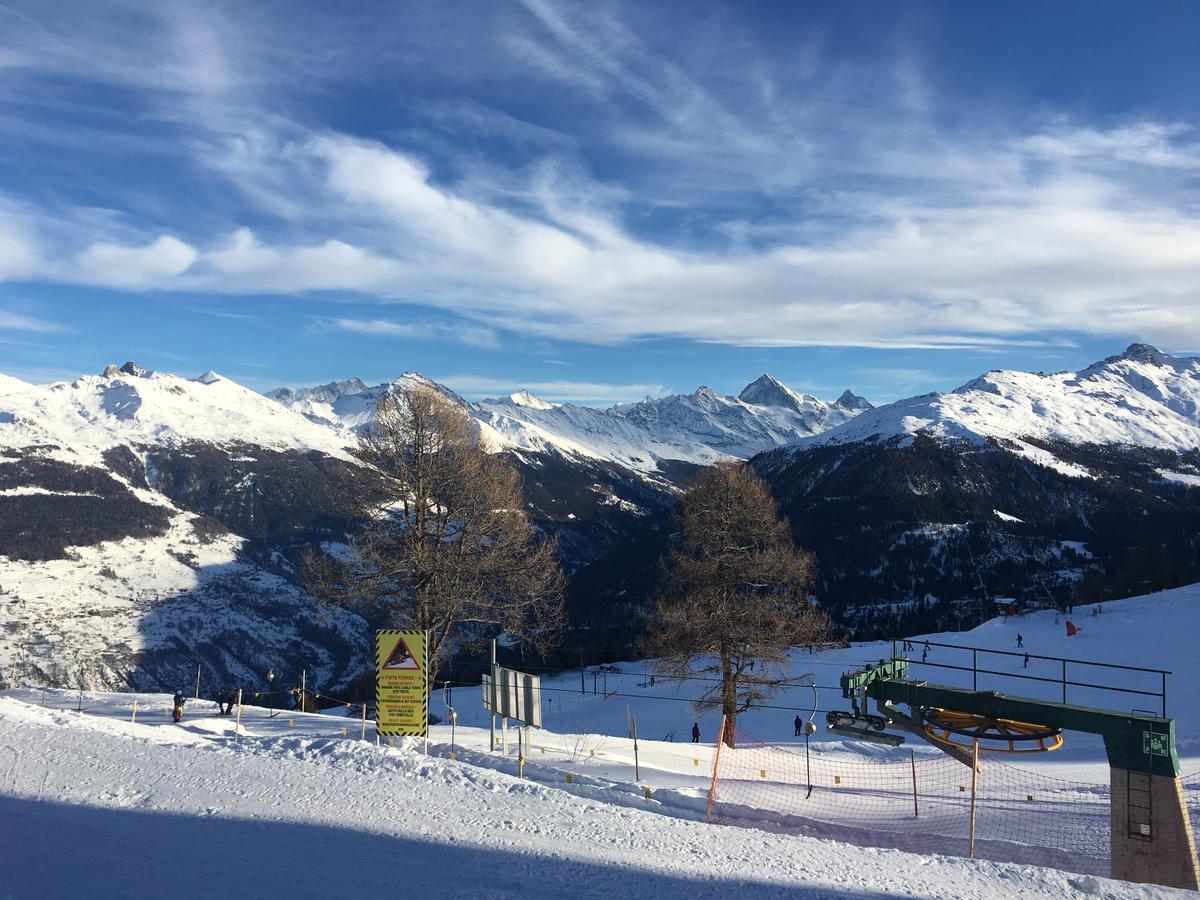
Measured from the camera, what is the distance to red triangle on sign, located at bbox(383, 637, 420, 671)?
56.6 ft

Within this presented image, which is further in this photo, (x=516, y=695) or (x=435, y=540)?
(x=435, y=540)

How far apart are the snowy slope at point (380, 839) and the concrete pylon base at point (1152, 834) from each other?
8.17 ft

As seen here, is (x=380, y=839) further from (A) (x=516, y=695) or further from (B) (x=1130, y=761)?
(B) (x=1130, y=761)

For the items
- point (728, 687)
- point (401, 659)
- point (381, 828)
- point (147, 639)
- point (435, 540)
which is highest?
point (435, 540)

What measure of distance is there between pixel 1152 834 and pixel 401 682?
13.9m

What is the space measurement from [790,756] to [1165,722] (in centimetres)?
1275

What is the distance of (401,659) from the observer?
56.9 ft

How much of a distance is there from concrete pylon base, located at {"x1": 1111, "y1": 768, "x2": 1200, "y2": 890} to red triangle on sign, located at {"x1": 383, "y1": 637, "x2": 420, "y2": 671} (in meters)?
13.2

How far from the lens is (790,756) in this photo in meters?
23.6

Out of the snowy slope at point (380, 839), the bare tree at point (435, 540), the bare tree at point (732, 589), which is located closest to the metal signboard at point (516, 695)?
the bare tree at point (435, 540)

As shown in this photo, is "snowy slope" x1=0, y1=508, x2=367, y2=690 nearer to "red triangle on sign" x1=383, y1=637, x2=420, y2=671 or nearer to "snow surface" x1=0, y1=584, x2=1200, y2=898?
"red triangle on sign" x1=383, y1=637, x2=420, y2=671

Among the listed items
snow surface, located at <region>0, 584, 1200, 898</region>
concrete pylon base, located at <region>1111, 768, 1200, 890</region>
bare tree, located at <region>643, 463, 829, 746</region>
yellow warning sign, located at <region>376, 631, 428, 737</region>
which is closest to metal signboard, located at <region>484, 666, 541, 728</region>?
snow surface, located at <region>0, 584, 1200, 898</region>

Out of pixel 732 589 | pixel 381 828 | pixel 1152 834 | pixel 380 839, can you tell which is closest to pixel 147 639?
pixel 732 589

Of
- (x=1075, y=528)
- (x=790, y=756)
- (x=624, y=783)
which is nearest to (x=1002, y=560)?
(x=1075, y=528)
